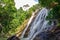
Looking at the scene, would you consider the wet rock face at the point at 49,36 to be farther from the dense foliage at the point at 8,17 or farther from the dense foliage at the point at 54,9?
the dense foliage at the point at 8,17

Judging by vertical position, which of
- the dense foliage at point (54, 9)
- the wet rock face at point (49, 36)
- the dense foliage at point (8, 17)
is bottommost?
the wet rock face at point (49, 36)

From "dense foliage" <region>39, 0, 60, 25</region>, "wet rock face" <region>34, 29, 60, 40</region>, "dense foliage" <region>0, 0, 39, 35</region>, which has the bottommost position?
"wet rock face" <region>34, 29, 60, 40</region>

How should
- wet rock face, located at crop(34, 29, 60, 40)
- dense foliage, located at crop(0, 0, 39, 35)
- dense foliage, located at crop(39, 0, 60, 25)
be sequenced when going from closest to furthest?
wet rock face, located at crop(34, 29, 60, 40) < dense foliage, located at crop(39, 0, 60, 25) < dense foliage, located at crop(0, 0, 39, 35)

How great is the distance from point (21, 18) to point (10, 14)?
5047 mm

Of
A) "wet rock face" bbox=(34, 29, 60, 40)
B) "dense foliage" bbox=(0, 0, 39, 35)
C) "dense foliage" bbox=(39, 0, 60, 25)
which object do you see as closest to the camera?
"wet rock face" bbox=(34, 29, 60, 40)

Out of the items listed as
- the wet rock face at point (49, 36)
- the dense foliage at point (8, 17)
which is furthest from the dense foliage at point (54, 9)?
the dense foliage at point (8, 17)

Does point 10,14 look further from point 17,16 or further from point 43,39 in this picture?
point 43,39

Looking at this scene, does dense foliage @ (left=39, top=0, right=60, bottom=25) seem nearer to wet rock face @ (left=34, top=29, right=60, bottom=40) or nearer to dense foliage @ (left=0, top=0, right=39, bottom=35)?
wet rock face @ (left=34, top=29, right=60, bottom=40)

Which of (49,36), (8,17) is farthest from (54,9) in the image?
(8,17)

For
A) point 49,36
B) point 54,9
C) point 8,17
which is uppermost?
point 8,17

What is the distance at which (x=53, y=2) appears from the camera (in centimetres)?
2369

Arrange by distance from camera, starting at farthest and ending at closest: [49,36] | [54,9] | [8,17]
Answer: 1. [8,17]
2. [54,9]
3. [49,36]

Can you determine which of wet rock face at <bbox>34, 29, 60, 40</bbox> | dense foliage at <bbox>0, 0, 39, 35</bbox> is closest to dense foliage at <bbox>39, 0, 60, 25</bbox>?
wet rock face at <bbox>34, 29, 60, 40</bbox>

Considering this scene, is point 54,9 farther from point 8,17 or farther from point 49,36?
point 8,17
